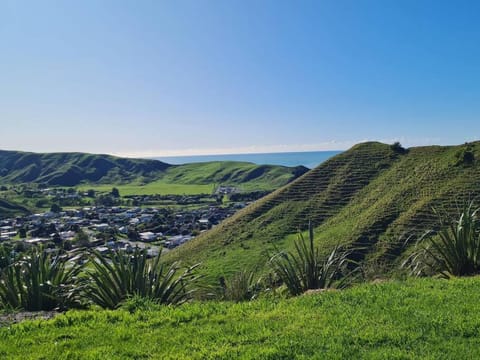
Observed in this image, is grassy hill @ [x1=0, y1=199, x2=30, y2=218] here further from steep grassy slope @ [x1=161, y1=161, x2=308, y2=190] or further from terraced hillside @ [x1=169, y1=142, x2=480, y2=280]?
terraced hillside @ [x1=169, y1=142, x2=480, y2=280]

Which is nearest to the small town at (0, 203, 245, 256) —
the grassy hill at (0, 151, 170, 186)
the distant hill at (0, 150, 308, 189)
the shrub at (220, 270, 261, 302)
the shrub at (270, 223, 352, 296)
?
the shrub at (220, 270, 261, 302)

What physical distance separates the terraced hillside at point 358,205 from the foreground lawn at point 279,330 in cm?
2186

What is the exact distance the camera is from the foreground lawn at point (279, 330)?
3.84 metres

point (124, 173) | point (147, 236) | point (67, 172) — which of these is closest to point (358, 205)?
point (147, 236)

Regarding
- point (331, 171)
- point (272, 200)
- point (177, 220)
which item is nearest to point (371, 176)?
point (331, 171)

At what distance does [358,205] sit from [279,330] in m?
35.1

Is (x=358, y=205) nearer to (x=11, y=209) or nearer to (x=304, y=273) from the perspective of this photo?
(x=304, y=273)

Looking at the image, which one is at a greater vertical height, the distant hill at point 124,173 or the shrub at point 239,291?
the distant hill at point 124,173

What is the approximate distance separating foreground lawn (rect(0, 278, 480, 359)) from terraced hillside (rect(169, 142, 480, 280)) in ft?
71.7

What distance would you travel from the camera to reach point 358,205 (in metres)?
37.8

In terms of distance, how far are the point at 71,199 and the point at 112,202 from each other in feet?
47.9

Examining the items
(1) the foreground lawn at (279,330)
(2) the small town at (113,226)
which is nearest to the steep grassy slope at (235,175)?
(2) the small town at (113,226)

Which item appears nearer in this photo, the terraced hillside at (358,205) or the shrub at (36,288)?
the shrub at (36,288)

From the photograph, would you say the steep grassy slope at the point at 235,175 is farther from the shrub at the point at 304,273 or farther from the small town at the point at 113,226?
the shrub at the point at 304,273
